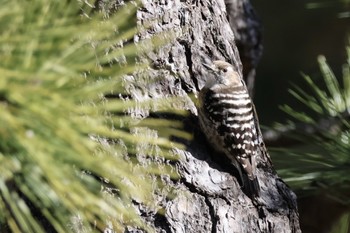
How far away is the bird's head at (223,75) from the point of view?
72.0 inches

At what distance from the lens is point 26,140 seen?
37.6 inches

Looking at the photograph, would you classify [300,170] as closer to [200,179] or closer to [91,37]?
[200,179]

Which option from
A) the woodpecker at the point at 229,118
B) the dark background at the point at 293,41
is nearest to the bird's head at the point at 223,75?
the woodpecker at the point at 229,118

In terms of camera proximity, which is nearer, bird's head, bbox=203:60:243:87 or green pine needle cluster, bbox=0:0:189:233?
green pine needle cluster, bbox=0:0:189:233

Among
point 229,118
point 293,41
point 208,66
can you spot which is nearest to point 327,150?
point 229,118

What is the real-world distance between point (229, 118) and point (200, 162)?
0.84 feet

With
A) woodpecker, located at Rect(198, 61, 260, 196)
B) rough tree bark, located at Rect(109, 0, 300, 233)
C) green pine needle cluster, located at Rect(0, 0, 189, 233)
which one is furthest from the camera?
woodpecker, located at Rect(198, 61, 260, 196)

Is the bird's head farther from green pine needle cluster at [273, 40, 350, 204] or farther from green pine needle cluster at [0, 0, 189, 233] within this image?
green pine needle cluster at [0, 0, 189, 233]

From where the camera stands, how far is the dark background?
4.30 m

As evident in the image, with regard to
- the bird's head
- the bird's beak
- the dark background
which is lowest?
the dark background

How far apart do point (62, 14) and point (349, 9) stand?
8.58 feet

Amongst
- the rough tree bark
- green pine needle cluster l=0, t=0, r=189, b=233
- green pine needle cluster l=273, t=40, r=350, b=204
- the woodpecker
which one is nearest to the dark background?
green pine needle cluster l=273, t=40, r=350, b=204

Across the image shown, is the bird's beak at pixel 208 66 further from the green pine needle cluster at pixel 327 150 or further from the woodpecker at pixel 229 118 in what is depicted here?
the green pine needle cluster at pixel 327 150

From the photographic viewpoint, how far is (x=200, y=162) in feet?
5.66
